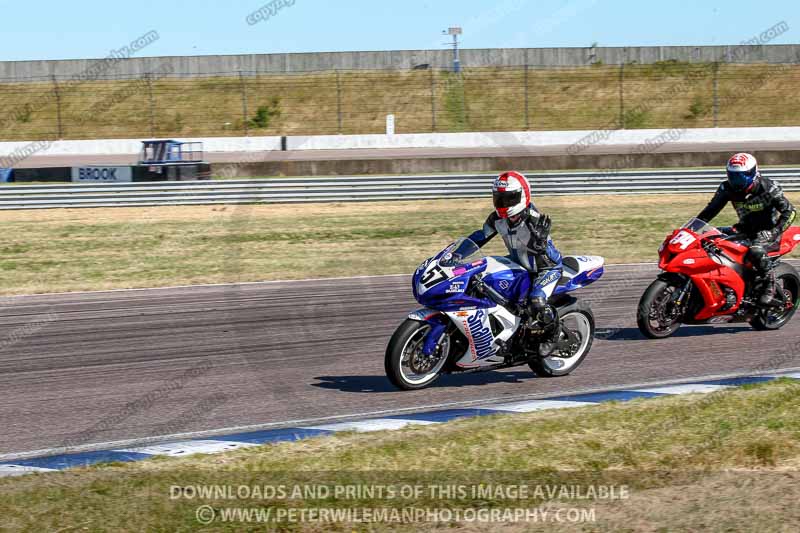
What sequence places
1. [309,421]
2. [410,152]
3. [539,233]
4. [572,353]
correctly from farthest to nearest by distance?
1. [410,152]
2. [572,353]
3. [539,233]
4. [309,421]

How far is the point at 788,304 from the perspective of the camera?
10641 mm

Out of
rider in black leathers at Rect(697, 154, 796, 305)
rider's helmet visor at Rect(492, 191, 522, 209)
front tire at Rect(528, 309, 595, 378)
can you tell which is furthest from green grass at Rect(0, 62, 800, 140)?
rider's helmet visor at Rect(492, 191, 522, 209)

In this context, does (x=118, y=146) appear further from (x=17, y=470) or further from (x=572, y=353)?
(x=17, y=470)

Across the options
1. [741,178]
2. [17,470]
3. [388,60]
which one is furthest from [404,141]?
[17,470]

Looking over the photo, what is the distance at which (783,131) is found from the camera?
4144 centimetres

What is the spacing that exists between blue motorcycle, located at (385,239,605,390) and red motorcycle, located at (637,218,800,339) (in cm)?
151

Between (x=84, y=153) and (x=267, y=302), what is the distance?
98.3 feet

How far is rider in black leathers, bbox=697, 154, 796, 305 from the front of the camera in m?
10.2

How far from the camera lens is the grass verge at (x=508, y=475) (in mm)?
4680

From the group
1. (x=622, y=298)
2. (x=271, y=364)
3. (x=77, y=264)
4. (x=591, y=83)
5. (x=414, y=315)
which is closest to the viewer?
(x=414, y=315)

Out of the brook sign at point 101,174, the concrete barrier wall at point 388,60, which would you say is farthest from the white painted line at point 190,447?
the concrete barrier wall at point 388,60

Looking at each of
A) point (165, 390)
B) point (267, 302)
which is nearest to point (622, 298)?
point (267, 302)

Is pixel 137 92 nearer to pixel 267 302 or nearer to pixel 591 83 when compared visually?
pixel 591 83

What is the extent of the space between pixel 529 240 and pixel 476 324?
803mm
